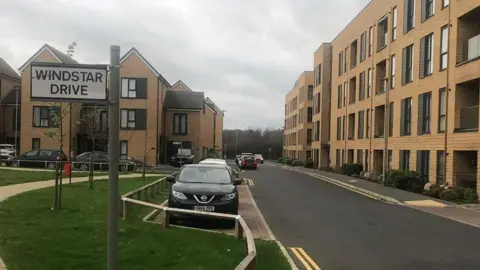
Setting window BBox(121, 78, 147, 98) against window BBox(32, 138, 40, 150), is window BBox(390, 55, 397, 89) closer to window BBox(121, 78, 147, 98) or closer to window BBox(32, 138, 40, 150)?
window BBox(121, 78, 147, 98)

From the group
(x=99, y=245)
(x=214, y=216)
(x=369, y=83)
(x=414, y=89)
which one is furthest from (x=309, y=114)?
(x=99, y=245)

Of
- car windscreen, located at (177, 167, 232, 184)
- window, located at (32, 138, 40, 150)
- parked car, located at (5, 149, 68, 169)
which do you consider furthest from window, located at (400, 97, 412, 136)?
window, located at (32, 138, 40, 150)

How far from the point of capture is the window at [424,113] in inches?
1118

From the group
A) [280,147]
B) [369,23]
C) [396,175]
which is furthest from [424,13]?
[280,147]

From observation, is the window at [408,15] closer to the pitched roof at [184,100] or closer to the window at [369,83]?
the window at [369,83]

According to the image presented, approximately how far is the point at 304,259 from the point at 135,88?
45.1m

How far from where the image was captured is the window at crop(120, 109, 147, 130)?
170 feet

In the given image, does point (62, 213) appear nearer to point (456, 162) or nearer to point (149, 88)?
point (456, 162)

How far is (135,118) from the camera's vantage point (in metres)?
51.8

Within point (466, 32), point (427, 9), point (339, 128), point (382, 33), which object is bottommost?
point (339, 128)

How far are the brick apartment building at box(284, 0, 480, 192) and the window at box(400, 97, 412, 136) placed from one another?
0.06 m

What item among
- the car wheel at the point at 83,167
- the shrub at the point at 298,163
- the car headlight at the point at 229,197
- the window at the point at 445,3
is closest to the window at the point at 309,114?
the shrub at the point at 298,163

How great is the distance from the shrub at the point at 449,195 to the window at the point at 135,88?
3521 centimetres

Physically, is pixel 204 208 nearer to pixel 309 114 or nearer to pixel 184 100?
pixel 184 100
